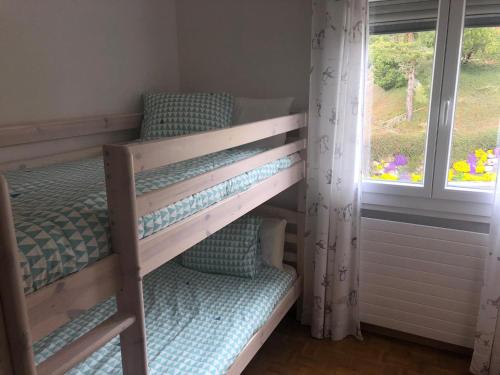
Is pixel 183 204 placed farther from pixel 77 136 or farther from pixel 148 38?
pixel 148 38

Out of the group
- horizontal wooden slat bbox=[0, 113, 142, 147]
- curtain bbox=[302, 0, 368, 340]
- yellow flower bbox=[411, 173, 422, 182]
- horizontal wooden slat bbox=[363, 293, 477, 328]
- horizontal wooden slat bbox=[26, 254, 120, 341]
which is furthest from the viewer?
yellow flower bbox=[411, 173, 422, 182]

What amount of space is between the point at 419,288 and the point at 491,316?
377mm

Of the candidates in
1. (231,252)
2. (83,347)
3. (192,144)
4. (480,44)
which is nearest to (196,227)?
(192,144)

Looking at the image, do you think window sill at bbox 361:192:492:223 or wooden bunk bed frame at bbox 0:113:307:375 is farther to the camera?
window sill at bbox 361:192:492:223

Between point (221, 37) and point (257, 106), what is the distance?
57cm

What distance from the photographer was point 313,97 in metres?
2.37

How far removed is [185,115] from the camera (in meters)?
2.38

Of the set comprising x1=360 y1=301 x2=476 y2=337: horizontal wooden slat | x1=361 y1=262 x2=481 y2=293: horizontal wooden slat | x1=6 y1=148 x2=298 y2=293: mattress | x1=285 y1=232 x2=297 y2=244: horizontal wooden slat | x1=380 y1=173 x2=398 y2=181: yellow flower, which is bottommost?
x1=360 y1=301 x2=476 y2=337: horizontal wooden slat

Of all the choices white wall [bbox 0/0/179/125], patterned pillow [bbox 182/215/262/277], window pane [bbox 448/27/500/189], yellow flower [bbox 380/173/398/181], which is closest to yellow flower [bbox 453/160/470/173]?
window pane [bbox 448/27/500/189]

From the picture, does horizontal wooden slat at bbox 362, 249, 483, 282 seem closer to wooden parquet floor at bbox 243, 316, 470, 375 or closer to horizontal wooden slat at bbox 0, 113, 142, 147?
wooden parquet floor at bbox 243, 316, 470, 375

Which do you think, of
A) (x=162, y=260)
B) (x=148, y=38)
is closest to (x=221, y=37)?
(x=148, y=38)

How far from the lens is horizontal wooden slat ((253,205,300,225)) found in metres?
2.68

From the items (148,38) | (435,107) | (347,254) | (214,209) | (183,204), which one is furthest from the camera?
(148,38)

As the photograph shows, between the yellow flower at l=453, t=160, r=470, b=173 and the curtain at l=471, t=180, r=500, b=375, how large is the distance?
25 cm
